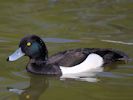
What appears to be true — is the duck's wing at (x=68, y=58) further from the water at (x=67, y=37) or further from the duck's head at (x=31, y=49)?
the water at (x=67, y=37)

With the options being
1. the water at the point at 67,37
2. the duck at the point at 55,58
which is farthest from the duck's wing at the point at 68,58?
the water at the point at 67,37

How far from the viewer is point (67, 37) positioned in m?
12.8

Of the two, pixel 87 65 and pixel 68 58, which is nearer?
pixel 68 58

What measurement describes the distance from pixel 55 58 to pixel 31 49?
0.50 metres

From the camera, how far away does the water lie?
9.71 meters

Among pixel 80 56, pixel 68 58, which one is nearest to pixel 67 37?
pixel 80 56

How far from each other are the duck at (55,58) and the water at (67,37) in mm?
186

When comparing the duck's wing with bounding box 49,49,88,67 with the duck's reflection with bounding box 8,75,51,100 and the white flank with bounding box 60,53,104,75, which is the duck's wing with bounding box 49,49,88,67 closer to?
the white flank with bounding box 60,53,104,75

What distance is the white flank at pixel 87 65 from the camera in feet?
35.4

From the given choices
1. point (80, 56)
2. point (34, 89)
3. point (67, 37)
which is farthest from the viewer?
point (67, 37)

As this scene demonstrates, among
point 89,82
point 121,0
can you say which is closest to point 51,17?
point 121,0

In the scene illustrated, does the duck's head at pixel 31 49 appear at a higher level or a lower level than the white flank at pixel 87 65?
higher

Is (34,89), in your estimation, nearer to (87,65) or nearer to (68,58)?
(68,58)

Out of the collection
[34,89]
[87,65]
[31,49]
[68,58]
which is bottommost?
[34,89]
